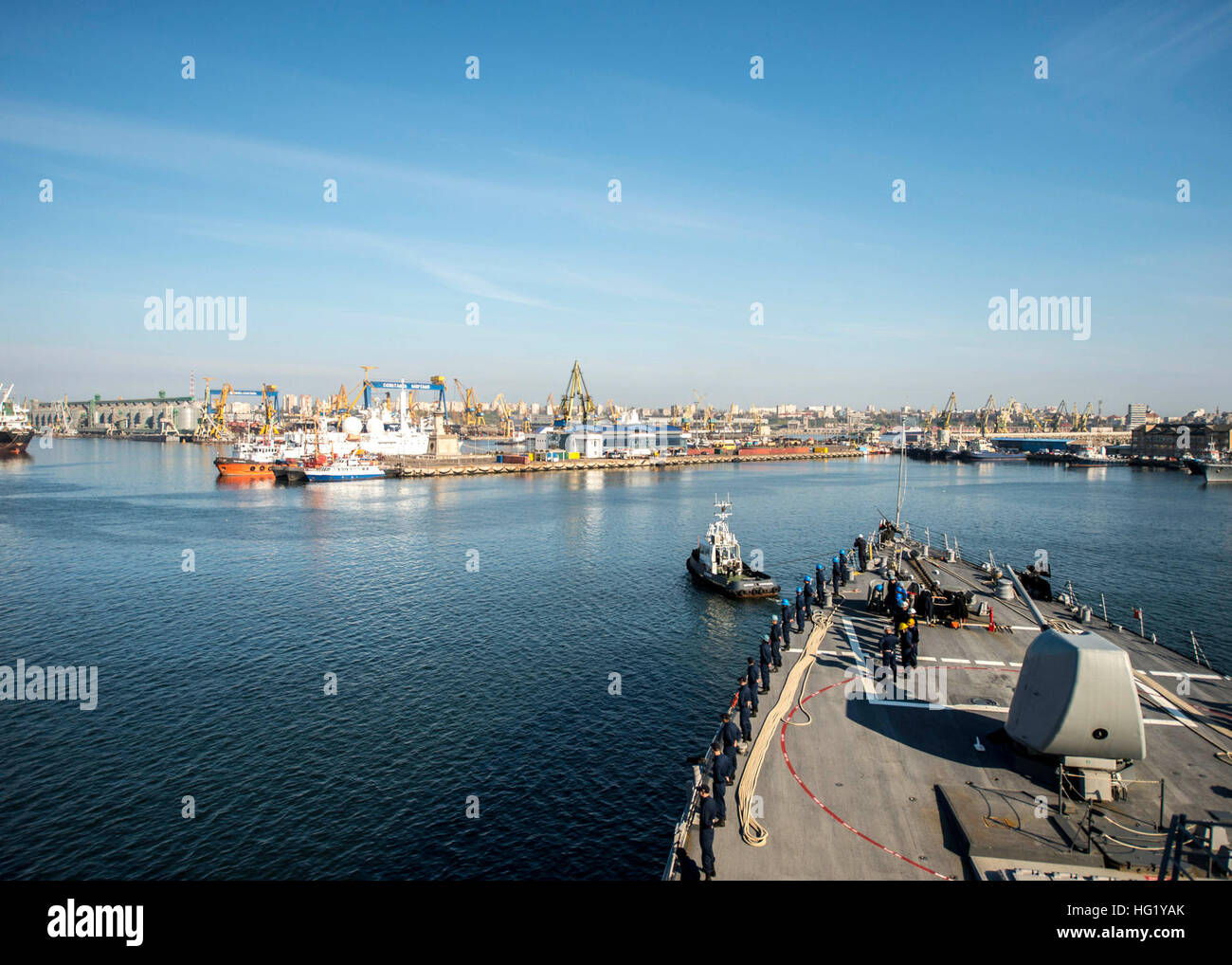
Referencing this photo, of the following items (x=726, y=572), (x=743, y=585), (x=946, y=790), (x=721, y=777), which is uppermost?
(x=721, y=777)

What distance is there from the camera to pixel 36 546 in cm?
5531

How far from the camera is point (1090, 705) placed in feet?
42.8

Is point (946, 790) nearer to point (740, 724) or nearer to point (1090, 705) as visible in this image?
point (1090, 705)

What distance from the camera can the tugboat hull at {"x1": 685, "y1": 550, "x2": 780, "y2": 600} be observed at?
40.6 m

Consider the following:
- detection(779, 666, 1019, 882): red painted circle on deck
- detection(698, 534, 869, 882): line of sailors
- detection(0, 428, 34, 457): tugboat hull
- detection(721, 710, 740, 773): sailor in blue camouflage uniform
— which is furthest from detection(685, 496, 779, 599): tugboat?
detection(0, 428, 34, 457): tugboat hull

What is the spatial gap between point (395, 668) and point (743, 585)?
67.2ft

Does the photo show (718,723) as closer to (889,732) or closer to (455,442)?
(889,732)

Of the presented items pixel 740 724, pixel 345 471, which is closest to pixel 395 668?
pixel 740 724

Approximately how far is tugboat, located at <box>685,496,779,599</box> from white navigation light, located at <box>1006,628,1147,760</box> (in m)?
26.7

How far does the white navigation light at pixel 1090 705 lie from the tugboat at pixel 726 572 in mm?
26711

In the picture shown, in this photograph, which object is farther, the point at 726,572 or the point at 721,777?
the point at 726,572

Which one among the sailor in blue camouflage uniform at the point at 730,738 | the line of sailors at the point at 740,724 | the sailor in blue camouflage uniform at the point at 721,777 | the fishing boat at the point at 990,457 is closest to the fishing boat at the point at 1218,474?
the fishing boat at the point at 990,457
